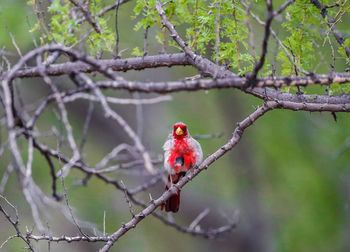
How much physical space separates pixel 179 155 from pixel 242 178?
12.0 ft

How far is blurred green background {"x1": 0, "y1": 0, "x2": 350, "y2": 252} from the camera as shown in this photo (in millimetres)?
8922

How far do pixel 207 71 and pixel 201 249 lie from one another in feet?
22.9

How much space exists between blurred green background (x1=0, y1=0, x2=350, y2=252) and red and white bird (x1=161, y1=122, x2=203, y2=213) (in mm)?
2640

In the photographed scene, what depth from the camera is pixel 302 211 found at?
9.20 metres

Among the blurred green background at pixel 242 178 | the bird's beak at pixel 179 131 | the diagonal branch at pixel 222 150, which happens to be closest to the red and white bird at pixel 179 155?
Result: the bird's beak at pixel 179 131

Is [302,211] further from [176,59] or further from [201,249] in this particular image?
Result: [176,59]

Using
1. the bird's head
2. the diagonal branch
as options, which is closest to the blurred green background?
the bird's head

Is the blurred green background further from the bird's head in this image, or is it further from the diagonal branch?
the diagonal branch

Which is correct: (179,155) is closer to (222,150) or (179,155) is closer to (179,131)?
(179,131)

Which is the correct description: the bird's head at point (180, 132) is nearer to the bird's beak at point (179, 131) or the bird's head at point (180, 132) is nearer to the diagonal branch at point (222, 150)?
the bird's beak at point (179, 131)

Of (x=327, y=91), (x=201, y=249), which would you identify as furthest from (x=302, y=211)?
(x=327, y=91)

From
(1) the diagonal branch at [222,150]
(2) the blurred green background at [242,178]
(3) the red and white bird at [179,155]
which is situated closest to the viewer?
(1) the diagonal branch at [222,150]

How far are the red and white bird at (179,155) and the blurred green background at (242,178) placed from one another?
2640mm

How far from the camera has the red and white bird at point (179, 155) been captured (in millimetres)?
6031
